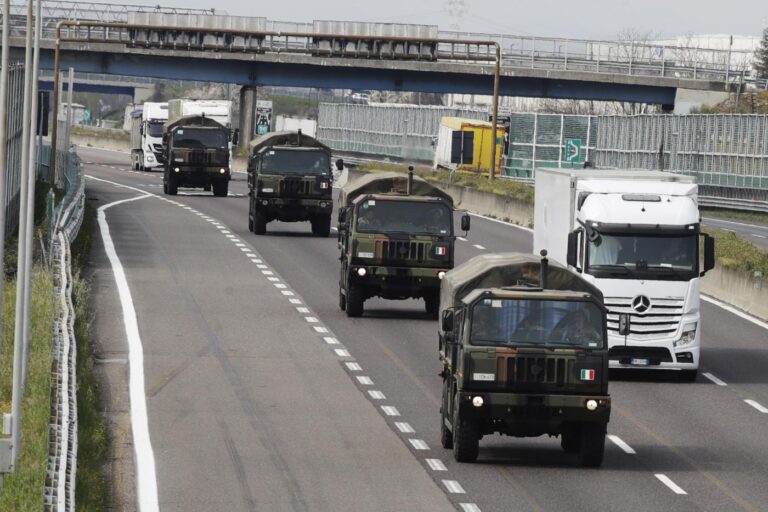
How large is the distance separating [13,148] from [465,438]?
25.6 m

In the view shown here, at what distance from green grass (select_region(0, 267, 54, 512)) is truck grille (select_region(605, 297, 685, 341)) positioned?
8178mm

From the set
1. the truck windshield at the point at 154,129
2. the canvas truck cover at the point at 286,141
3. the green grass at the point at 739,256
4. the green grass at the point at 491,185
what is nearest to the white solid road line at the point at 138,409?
the green grass at the point at 739,256

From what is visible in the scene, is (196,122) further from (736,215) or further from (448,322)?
(448,322)

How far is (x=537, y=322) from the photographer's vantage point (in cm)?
1892

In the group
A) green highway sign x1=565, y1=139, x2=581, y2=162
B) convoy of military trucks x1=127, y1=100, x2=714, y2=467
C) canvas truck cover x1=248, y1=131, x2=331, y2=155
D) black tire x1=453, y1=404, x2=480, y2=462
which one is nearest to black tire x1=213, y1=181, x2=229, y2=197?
canvas truck cover x1=248, y1=131, x2=331, y2=155

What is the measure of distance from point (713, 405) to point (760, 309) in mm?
10896

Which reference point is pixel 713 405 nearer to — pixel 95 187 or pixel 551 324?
pixel 551 324

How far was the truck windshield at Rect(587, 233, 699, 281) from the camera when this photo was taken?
1033 inches

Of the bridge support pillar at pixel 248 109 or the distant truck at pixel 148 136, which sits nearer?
the distant truck at pixel 148 136

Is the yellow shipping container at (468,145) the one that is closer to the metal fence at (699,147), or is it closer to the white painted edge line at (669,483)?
the metal fence at (699,147)

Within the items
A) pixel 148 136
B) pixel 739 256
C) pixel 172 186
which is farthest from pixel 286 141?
pixel 148 136

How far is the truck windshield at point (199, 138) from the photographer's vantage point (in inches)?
2579

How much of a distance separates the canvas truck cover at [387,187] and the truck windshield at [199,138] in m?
27.8

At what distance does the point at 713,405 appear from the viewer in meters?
24.4
